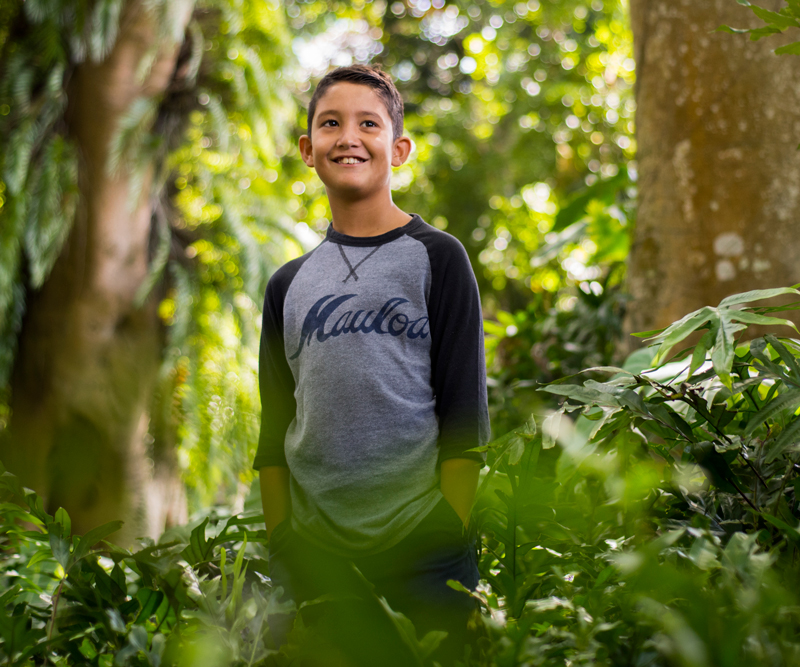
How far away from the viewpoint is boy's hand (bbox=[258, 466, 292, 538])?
40.4 inches

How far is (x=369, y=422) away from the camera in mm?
910

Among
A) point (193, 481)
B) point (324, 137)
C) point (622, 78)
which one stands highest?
point (622, 78)

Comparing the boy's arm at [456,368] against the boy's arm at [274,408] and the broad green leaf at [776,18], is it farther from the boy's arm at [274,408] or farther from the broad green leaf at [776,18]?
the broad green leaf at [776,18]

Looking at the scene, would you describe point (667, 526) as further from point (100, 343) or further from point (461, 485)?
point (100, 343)

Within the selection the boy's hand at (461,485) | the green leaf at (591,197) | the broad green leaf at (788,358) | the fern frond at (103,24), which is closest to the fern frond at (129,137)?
the fern frond at (103,24)

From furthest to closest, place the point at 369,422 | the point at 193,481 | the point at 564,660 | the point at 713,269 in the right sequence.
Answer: the point at 193,481
the point at 713,269
the point at 369,422
the point at 564,660

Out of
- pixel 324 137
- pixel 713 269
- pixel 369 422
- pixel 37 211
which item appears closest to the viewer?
pixel 369 422

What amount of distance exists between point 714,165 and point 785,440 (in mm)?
1285

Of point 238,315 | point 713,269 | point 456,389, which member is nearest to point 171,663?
point 456,389

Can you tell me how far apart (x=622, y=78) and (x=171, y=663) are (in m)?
5.99

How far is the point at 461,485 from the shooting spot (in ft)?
2.91

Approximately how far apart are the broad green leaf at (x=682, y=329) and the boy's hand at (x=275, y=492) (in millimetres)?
602

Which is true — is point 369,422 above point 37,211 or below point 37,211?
below

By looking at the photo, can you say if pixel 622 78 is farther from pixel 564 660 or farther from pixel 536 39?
pixel 564 660
